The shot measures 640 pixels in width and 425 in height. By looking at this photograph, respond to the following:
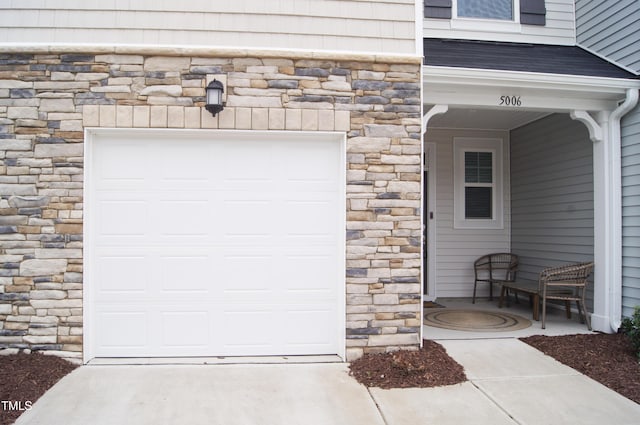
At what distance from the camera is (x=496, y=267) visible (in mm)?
7961

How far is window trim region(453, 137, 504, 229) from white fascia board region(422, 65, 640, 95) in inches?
96.1

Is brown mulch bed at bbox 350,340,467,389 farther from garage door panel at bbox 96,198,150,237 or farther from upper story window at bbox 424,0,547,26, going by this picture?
upper story window at bbox 424,0,547,26

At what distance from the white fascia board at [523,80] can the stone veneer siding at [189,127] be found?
0.58 meters

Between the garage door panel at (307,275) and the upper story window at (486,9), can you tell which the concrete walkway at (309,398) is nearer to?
the garage door panel at (307,275)

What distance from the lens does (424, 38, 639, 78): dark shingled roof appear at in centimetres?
572

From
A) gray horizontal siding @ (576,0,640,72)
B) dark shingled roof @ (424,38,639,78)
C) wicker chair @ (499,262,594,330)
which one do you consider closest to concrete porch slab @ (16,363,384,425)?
wicker chair @ (499,262,594,330)

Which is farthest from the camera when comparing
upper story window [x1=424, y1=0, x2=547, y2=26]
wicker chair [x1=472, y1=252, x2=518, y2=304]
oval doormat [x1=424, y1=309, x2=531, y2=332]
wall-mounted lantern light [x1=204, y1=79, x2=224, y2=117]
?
wicker chair [x1=472, y1=252, x2=518, y2=304]

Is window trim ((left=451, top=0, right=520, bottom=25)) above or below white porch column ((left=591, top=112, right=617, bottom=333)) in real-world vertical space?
above

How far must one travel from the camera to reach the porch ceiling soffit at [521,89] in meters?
5.39

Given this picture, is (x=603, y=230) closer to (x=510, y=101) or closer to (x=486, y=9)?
(x=510, y=101)

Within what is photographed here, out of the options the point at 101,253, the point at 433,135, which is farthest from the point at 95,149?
the point at 433,135

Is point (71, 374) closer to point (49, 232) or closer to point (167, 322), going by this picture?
point (167, 322)

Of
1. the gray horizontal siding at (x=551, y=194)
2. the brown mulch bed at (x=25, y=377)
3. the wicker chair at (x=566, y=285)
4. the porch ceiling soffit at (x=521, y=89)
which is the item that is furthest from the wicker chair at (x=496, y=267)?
the brown mulch bed at (x=25, y=377)

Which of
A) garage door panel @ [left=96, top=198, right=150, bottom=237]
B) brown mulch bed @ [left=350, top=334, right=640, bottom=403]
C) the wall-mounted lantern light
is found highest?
the wall-mounted lantern light
